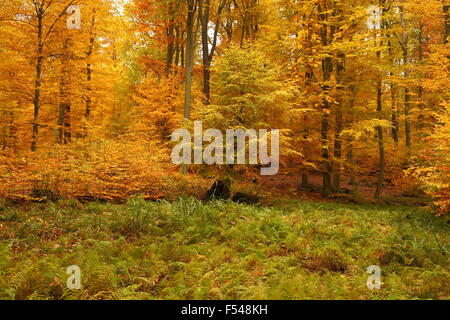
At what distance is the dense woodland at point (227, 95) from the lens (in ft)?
30.7

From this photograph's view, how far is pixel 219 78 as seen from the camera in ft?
33.2

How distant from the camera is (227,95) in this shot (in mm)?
10055

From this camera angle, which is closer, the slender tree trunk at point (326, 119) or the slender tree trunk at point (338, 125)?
the slender tree trunk at point (326, 119)

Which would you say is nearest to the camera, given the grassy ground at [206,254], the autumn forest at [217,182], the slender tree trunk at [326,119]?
the grassy ground at [206,254]

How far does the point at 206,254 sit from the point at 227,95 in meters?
6.29

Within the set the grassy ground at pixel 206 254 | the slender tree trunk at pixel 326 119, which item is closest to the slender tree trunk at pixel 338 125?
the slender tree trunk at pixel 326 119

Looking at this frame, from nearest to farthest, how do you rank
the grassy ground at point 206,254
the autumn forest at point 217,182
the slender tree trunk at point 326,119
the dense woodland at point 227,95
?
the grassy ground at point 206,254 < the autumn forest at point 217,182 < the dense woodland at point 227,95 < the slender tree trunk at point 326,119

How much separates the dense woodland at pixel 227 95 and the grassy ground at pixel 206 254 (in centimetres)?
209

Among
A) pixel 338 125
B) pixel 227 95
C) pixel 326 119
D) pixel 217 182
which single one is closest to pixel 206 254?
pixel 217 182

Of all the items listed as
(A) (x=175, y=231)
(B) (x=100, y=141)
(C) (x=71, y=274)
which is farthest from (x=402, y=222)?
(B) (x=100, y=141)

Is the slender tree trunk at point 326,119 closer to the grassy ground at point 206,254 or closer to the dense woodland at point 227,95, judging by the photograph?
the dense woodland at point 227,95

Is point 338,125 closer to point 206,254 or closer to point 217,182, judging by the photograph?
point 217,182
